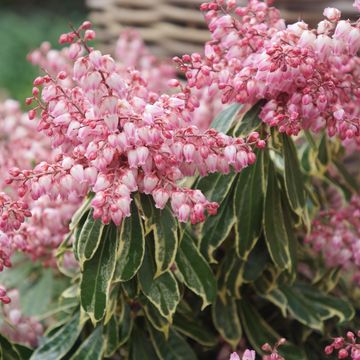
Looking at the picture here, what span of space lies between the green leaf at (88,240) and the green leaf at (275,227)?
380 millimetres

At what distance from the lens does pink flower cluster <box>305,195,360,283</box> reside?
1.76m

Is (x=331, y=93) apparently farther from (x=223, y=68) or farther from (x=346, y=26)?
(x=223, y=68)

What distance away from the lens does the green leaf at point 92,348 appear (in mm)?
1584

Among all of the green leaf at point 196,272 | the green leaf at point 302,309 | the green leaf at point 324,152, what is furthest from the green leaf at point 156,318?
the green leaf at point 324,152

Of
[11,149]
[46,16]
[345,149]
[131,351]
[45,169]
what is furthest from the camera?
[46,16]

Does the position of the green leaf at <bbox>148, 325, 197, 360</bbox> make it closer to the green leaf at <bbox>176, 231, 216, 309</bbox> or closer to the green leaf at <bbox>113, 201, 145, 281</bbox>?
the green leaf at <bbox>176, 231, 216, 309</bbox>

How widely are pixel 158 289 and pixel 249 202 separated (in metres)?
0.28

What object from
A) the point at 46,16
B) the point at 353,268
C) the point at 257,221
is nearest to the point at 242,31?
the point at 257,221

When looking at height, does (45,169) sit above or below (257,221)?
above

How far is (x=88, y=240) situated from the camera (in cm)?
140

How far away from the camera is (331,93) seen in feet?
4.68

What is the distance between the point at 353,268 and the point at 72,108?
0.88 m

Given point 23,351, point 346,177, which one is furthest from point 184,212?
point 346,177

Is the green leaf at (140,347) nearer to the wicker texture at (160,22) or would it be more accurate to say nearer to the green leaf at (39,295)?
the green leaf at (39,295)
